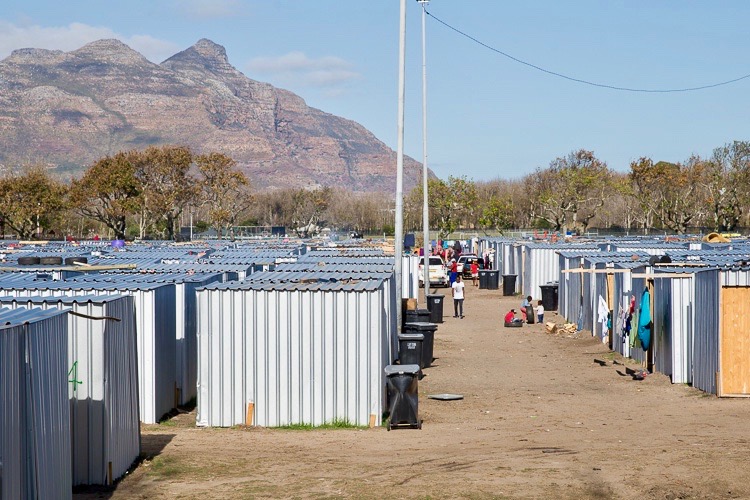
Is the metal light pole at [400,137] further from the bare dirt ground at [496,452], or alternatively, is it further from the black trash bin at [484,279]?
the black trash bin at [484,279]

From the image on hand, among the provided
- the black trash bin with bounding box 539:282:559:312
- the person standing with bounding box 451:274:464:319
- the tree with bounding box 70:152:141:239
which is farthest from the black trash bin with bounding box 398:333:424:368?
the tree with bounding box 70:152:141:239

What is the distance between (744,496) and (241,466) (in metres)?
5.28

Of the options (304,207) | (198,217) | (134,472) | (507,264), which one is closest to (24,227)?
(507,264)

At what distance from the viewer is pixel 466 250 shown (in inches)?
2992

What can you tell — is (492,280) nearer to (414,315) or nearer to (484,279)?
(484,279)

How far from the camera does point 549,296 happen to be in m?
36.6

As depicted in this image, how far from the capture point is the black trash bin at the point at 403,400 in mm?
14203

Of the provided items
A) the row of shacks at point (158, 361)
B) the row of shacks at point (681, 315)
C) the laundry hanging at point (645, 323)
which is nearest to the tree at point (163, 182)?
the row of shacks at point (681, 315)

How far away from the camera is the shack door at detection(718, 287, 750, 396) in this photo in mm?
16250

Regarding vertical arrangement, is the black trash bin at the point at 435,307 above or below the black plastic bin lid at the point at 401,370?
below

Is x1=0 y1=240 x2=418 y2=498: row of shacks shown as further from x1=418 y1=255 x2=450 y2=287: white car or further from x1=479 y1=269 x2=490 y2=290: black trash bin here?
x1=418 y1=255 x2=450 y2=287: white car

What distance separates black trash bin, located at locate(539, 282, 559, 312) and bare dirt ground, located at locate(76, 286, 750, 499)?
17125 mm

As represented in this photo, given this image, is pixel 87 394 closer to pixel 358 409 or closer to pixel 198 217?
pixel 358 409

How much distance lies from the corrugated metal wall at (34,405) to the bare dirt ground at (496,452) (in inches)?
52.0
